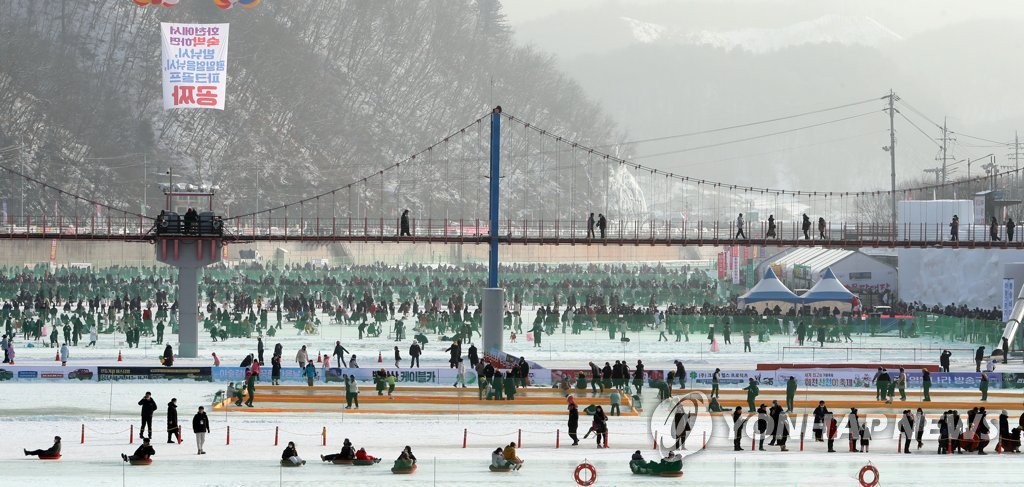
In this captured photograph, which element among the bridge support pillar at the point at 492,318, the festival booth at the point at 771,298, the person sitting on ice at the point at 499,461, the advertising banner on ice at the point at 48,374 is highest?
the festival booth at the point at 771,298

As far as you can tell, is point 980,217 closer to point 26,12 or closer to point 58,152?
point 58,152

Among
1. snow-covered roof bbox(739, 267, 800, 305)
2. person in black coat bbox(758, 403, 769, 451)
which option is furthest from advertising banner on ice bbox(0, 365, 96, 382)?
snow-covered roof bbox(739, 267, 800, 305)

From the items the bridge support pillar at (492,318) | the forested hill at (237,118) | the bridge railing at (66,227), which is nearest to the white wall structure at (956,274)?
the bridge support pillar at (492,318)

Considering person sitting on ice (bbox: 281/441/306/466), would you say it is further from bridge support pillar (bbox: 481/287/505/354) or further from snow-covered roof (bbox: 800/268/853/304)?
snow-covered roof (bbox: 800/268/853/304)

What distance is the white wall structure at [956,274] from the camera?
73.4 metres

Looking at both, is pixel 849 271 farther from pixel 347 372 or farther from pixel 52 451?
pixel 52 451

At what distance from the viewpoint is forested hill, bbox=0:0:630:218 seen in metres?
155

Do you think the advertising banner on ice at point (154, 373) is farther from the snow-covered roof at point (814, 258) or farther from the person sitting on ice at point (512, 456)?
the snow-covered roof at point (814, 258)

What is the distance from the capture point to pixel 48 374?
48.4 meters

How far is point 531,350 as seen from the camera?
6053 cm

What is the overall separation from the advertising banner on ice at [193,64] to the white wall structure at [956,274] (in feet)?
122

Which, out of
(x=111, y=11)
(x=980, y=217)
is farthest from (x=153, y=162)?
(x=980, y=217)

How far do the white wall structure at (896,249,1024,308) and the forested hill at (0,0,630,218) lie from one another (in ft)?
230

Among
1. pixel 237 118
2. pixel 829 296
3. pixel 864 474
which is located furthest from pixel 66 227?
pixel 237 118
